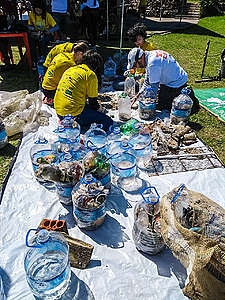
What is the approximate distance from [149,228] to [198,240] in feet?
1.66

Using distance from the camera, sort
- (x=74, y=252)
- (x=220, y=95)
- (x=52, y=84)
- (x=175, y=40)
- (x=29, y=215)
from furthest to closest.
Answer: (x=175, y=40) → (x=220, y=95) → (x=52, y=84) → (x=29, y=215) → (x=74, y=252)

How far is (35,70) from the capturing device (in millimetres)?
6961

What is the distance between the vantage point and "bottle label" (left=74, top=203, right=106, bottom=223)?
2.29 meters

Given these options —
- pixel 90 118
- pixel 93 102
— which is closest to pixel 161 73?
pixel 93 102

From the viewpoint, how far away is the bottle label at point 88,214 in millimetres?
2295

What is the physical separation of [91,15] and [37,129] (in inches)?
274

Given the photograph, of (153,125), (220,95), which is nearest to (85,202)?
(153,125)

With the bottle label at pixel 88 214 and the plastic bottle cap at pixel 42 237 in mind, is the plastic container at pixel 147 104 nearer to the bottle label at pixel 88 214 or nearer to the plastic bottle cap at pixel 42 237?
the bottle label at pixel 88 214

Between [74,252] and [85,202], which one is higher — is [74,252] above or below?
below

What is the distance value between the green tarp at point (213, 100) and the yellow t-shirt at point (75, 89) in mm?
2491

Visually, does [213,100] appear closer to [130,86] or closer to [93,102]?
[130,86]

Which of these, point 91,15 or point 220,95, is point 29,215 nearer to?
point 220,95

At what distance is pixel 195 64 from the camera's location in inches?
308

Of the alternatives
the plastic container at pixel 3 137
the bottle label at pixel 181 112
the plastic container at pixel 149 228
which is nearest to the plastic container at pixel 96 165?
the plastic container at pixel 149 228
